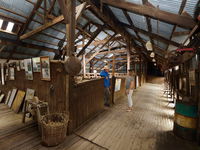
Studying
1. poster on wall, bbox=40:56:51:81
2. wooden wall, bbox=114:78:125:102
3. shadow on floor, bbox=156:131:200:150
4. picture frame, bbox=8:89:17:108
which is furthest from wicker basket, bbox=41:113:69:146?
wooden wall, bbox=114:78:125:102

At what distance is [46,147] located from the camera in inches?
77.2

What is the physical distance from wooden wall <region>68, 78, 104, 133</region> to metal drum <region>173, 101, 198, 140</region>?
2.30 metres

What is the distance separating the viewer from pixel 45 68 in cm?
259

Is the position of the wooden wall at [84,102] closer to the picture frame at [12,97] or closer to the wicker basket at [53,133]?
the wicker basket at [53,133]

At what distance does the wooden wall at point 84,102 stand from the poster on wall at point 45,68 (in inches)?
31.1

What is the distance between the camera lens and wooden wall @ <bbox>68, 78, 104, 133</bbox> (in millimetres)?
2424

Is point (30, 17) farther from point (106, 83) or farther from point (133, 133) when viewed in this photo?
point (133, 133)

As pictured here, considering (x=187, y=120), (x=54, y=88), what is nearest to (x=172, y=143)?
(x=187, y=120)

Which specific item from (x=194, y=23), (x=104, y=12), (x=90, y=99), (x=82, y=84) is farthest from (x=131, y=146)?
(x=104, y=12)

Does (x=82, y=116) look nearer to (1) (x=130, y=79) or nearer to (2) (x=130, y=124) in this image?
(2) (x=130, y=124)

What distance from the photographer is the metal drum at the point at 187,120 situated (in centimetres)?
222

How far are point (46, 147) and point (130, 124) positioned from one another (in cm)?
219

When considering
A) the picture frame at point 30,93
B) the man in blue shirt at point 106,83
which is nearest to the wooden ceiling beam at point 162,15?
the man in blue shirt at point 106,83

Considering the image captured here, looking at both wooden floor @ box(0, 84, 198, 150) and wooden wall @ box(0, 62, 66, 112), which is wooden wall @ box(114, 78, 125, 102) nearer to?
wooden floor @ box(0, 84, 198, 150)
